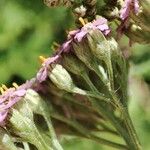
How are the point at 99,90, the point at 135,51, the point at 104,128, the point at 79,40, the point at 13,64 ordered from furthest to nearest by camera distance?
the point at 13,64, the point at 135,51, the point at 104,128, the point at 99,90, the point at 79,40

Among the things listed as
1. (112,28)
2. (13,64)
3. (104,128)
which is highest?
(13,64)

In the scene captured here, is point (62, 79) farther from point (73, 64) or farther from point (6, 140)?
point (6, 140)

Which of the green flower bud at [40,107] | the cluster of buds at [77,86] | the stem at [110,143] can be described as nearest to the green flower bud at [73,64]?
the cluster of buds at [77,86]

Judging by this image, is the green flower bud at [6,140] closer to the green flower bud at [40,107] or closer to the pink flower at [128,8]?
the green flower bud at [40,107]

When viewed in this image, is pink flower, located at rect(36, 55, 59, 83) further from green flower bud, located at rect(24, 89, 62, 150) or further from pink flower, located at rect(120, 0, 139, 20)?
pink flower, located at rect(120, 0, 139, 20)

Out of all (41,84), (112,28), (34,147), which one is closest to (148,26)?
(112,28)

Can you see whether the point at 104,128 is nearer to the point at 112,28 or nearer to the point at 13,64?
the point at 112,28

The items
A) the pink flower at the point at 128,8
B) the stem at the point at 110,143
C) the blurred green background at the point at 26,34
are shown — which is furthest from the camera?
the blurred green background at the point at 26,34
